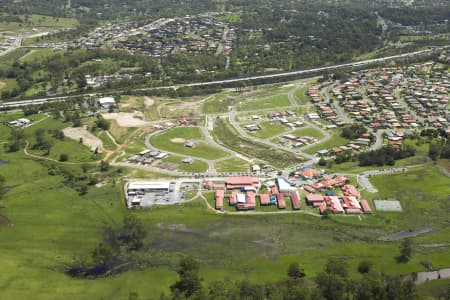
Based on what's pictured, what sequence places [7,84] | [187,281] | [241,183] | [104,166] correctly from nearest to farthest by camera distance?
1. [187,281]
2. [241,183]
3. [104,166]
4. [7,84]

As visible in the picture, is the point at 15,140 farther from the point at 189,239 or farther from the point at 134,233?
the point at 189,239

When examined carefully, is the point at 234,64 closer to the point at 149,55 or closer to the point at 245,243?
the point at 149,55

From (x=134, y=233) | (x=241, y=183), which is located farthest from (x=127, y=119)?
(x=134, y=233)

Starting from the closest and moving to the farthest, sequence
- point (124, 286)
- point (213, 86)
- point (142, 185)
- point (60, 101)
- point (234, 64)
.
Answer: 1. point (124, 286)
2. point (142, 185)
3. point (60, 101)
4. point (213, 86)
5. point (234, 64)

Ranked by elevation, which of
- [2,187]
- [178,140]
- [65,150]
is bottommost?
[65,150]

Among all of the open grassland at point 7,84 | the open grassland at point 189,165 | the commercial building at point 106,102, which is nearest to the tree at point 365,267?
the open grassland at point 189,165

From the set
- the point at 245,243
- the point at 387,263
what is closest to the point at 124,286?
the point at 245,243
